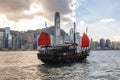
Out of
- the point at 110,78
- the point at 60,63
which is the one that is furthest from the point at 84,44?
the point at 110,78

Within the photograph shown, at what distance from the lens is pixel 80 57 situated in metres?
108

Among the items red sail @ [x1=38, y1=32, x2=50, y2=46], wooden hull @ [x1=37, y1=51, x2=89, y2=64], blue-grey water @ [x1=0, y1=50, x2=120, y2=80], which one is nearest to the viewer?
blue-grey water @ [x1=0, y1=50, x2=120, y2=80]

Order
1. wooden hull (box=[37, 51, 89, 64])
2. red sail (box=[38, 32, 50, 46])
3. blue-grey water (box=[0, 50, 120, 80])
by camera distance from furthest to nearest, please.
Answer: red sail (box=[38, 32, 50, 46]), wooden hull (box=[37, 51, 89, 64]), blue-grey water (box=[0, 50, 120, 80])

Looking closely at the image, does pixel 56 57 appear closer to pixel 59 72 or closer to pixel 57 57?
pixel 57 57

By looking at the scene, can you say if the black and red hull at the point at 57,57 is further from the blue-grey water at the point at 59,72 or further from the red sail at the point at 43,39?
the red sail at the point at 43,39

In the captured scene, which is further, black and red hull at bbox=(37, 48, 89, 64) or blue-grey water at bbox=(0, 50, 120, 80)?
black and red hull at bbox=(37, 48, 89, 64)

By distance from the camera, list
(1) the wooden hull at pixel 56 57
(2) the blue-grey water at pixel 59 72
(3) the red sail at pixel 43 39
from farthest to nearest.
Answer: (3) the red sail at pixel 43 39, (1) the wooden hull at pixel 56 57, (2) the blue-grey water at pixel 59 72

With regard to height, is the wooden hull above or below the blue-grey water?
above

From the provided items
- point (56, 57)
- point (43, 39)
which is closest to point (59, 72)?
point (56, 57)

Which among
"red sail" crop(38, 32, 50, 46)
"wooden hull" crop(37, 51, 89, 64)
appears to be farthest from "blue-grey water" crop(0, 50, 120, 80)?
"red sail" crop(38, 32, 50, 46)

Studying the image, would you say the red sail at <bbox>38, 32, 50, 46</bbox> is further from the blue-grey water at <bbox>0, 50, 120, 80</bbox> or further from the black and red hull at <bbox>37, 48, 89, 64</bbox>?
the blue-grey water at <bbox>0, 50, 120, 80</bbox>

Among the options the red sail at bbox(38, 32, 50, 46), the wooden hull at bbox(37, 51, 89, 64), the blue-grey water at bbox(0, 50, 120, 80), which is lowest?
the blue-grey water at bbox(0, 50, 120, 80)

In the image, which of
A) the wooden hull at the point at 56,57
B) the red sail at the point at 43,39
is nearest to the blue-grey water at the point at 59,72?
the wooden hull at the point at 56,57

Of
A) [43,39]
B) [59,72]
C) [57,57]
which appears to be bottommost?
[59,72]
